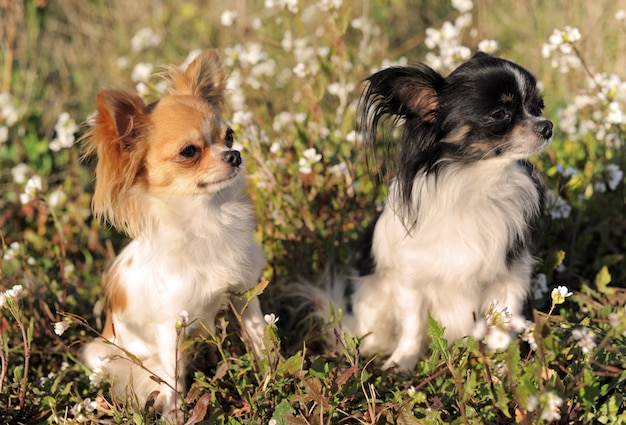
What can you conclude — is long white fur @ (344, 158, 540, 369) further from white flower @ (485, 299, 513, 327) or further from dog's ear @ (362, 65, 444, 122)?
white flower @ (485, 299, 513, 327)

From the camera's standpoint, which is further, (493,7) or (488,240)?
(493,7)

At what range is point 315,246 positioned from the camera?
160 inches

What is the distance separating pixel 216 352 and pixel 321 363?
850 millimetres

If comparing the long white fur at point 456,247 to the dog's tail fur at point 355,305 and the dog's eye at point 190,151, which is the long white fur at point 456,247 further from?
the dog's eye at point 190,151

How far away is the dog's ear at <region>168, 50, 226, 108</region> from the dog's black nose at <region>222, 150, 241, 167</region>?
443 mm

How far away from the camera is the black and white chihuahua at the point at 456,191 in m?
2.78

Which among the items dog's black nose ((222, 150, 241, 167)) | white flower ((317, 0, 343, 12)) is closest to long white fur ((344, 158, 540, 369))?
dog's black nose ((222, 150, 241, 167))

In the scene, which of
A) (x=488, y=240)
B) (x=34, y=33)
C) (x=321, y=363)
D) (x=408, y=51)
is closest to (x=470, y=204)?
(x=488, y=240)

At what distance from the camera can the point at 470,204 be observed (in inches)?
118

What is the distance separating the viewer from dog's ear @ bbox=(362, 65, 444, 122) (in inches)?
110

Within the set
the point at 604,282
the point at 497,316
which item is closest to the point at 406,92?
the point at 497,316

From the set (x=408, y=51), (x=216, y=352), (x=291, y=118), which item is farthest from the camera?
(x=408, y=51)

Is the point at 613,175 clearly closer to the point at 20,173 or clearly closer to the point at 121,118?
the point at 121,118

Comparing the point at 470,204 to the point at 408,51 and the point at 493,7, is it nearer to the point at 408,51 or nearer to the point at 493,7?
the point at 408,51
